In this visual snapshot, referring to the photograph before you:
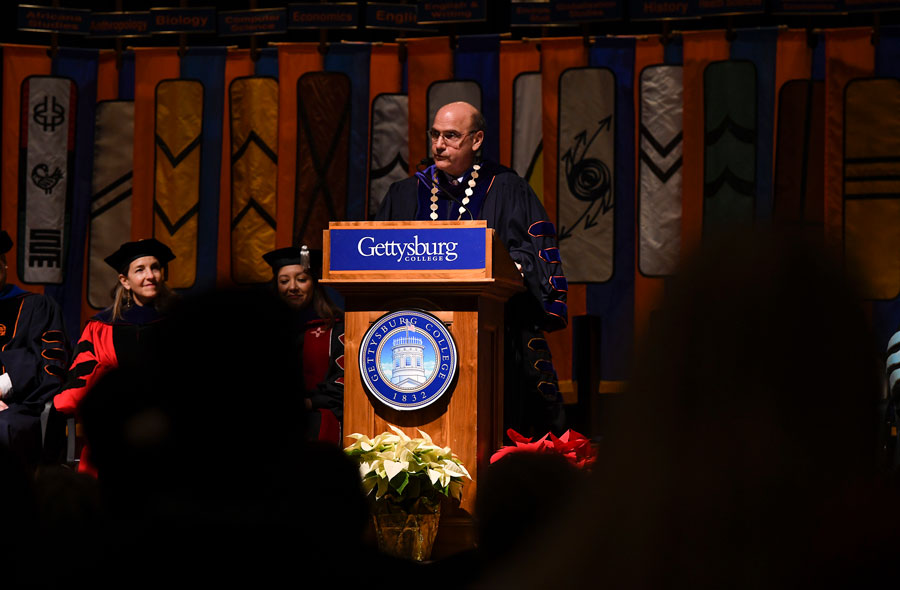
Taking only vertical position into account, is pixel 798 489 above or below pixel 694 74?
below

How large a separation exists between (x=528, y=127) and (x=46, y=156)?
3014mm

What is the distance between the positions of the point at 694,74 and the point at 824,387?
20.2 ft

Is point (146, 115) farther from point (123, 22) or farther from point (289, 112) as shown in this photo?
point (289, 112)

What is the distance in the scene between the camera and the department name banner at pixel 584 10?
20.8 ft

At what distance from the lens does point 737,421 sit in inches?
22.5

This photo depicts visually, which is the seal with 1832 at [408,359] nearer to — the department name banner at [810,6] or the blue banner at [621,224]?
the blue banner at [621,224]

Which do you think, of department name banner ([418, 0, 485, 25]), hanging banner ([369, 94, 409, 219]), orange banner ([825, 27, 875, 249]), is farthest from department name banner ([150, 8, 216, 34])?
orange banner ([825, 27, 875, 249])

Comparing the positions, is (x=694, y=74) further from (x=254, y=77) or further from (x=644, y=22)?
(x=254, y=77)

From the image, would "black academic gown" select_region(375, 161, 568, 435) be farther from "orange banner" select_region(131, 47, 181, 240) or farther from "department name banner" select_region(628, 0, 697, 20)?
"orange banner" select_region(131, 47, 181, 240)

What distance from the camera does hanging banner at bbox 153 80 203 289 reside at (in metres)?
6.86

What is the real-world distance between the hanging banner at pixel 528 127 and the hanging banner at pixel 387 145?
67 cm

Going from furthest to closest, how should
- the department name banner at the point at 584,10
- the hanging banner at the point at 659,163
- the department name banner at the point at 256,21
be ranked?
the department name banner at the point at 256,21, the hanging banner at the point at 659,163, the department name banner at the point at 584,10

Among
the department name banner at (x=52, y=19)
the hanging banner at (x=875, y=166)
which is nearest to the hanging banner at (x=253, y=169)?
the department name banner at (x=52, y=19)

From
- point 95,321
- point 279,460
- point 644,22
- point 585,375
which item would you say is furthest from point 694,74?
point 279,460
